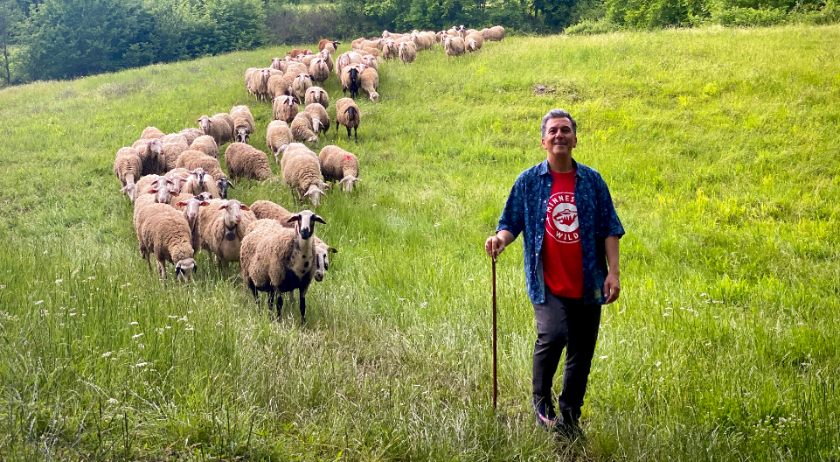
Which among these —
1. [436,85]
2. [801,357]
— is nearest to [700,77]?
[436,85]

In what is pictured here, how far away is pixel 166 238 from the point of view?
840 cm

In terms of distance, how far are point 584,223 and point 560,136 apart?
59 centimetres

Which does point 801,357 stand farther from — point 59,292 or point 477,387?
point 59,292

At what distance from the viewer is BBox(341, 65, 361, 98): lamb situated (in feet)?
67.5

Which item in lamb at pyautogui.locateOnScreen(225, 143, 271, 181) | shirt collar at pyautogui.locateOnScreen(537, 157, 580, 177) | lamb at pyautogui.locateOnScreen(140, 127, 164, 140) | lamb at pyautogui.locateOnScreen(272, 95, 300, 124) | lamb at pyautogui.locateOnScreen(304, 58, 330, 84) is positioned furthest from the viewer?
lamb at pyautogui.locateOnScreen(304, 58, 330, 84)

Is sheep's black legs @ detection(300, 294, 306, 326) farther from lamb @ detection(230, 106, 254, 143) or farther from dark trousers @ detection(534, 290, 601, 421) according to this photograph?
lamb @ detection(230, 106, 254, 143)

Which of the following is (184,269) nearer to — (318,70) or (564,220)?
(564,220)

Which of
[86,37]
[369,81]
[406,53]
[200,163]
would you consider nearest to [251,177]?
[200,163]

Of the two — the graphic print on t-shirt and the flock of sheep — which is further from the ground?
the graphic print on t-shirt

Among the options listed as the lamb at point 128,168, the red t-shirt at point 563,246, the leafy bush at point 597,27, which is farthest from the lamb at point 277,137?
the leafy bush at point 597,27

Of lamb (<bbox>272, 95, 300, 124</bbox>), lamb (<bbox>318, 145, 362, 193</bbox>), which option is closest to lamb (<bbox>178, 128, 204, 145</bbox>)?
lamb (<bbox>272, 95, 300, 124</bbox>)

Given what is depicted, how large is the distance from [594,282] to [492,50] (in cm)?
2279

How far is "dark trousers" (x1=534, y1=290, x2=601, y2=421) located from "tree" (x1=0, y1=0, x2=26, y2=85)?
160 ft

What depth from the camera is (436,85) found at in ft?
68.4
